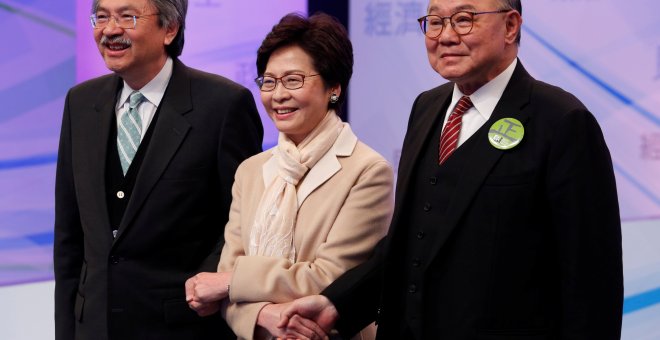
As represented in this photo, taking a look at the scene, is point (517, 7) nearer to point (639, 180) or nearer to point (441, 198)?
point (441, 198)

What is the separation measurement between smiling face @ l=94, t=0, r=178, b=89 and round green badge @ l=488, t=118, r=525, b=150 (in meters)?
1.15

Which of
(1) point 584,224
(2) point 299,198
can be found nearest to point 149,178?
(2) point 299,198

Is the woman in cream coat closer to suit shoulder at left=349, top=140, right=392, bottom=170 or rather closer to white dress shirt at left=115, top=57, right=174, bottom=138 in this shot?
suit shoulder at left=349, top=140, right=392, bottom=170

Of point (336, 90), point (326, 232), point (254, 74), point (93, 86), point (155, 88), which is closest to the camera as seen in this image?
point (326, 232)

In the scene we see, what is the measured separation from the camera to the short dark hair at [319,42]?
2.60m

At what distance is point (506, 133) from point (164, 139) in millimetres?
1116

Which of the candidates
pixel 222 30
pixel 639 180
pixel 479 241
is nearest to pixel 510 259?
pixel 479 241

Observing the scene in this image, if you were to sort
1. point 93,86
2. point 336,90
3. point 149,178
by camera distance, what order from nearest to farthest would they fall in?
point 336,90 → point 149,178 → point 93,86

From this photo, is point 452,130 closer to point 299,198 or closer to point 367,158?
point 367,158

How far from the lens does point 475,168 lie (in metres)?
2.17

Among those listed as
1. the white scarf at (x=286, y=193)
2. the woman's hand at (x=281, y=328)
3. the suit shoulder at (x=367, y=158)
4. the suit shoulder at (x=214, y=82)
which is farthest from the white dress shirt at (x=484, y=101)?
the suit shoulder at (x=214, y=82)

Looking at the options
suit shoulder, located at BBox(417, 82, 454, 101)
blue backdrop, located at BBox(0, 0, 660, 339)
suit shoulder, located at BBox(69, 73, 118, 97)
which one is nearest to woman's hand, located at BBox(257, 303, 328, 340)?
suit shoulder, located at BBox(417, 82, 454, 101)

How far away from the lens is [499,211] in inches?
84.0

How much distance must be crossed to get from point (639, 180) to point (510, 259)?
2689mm
